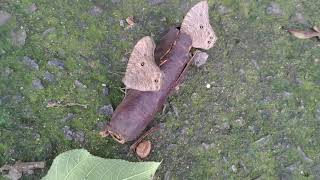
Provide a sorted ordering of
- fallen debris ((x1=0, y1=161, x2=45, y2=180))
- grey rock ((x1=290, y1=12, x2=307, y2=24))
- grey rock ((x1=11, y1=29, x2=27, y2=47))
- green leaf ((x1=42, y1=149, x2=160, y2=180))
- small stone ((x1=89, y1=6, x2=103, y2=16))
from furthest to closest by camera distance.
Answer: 1. grey rock ((x1=290, y1=12, x2=307, y2=24))
2. small stone ((x1=89, y1=6, x2=103, y2=16))
3. grey rock ((x1=11, y1=29, x2=27, y2=47))
4. fallen debris ((x1=0, y1=161, x2=45, y2=180))
5. green leaf ((x1=42, y1=149, x2=160, y2=180))

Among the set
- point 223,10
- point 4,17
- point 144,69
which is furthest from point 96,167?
point 223,10

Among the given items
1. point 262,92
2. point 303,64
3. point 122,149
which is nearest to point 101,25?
point 122,149

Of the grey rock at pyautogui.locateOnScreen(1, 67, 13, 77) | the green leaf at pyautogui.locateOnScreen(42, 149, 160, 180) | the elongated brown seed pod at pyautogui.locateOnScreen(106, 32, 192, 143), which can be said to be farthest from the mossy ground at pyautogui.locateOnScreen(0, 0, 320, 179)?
the green leaf at pyautogui.locateOnScreen(42, 149, 160, 180)

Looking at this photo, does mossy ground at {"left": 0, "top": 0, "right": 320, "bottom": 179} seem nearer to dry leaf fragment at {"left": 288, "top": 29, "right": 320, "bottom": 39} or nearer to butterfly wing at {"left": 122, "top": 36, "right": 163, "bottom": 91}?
dry leaf fragment at {"left": 288, "top": 29, "right": 320, "bottom": 39}

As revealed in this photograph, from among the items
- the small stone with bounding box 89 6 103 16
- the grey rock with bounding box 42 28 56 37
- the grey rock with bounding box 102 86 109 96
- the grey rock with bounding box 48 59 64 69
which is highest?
the small stone with bounding box 89 6 103 16

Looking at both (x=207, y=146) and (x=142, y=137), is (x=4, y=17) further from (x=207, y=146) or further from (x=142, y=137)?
(x=207, y=146)

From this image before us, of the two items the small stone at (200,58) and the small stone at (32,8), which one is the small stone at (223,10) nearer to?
the small stone at (200,58)

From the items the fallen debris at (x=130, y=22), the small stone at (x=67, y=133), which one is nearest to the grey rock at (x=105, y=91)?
the small stone at (x=67, y=133)
